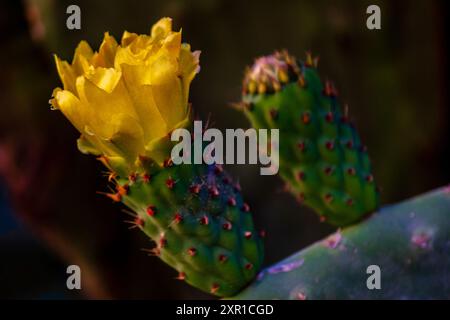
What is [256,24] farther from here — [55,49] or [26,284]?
[26,284]

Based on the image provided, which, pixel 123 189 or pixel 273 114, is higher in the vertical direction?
pixel 273 114

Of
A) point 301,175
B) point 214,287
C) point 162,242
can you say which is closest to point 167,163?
point 162,242

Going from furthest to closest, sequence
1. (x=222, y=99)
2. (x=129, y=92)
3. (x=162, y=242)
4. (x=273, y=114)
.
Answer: (x=222, y=99) < (x=273, y=114) < (x=162, y=242) < (x=129, y=92)

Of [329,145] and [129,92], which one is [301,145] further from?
[129,92]

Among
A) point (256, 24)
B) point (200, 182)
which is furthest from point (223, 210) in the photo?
point (256, 24)

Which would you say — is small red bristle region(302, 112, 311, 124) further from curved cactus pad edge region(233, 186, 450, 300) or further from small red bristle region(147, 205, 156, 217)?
small red bristle region(147, 205, 156, 217)
